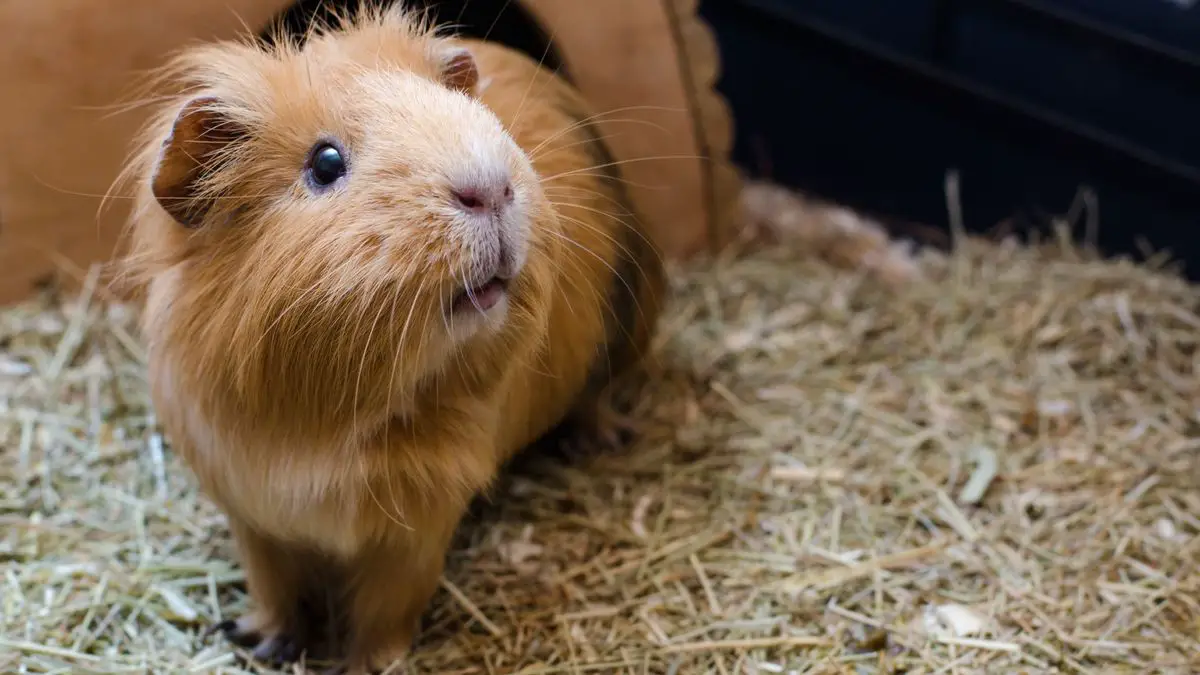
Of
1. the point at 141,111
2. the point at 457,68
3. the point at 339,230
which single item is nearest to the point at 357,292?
the point at 339,230

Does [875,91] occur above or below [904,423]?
→ above

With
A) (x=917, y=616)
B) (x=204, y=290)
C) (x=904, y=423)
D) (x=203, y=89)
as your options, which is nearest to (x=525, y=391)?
(x=204, y=290)

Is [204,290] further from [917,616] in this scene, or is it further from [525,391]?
[917,616]

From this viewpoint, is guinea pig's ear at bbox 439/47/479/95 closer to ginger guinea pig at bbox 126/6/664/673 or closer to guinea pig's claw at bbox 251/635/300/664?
ginger guinea pig at bbox 126/6/664/673

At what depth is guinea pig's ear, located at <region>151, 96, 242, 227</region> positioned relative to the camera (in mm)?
1796

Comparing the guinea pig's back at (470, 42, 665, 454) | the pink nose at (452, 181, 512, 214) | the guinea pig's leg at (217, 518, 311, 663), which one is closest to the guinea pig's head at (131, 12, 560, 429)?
the pink nose at (452, 181, 512, 214)

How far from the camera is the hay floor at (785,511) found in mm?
2406

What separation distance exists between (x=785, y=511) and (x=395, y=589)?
1037 mm

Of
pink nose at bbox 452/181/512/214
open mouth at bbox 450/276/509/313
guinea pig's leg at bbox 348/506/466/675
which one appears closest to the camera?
pink nose at bbox 452/181/512/214

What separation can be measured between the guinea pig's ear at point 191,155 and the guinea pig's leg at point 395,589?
0.75 m

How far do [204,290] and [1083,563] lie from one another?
204cm

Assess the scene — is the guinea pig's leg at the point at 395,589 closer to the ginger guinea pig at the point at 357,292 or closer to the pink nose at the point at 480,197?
the ginger guinea pig at the point at 357,292

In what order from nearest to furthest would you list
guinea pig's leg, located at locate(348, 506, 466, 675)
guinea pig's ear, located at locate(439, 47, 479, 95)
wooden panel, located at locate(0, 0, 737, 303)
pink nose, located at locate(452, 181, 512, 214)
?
1. pink nose, located at locate(452, 181, 512, 214)
2. guinea pig's ear, located at locate(439, 47, 479, 95)
3. guinea pig's leg, located at locate(348, 506, 466, 675)
4. wooden panel, located at locate(0, 0, 737, 303)

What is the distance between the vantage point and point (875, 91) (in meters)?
4.08
